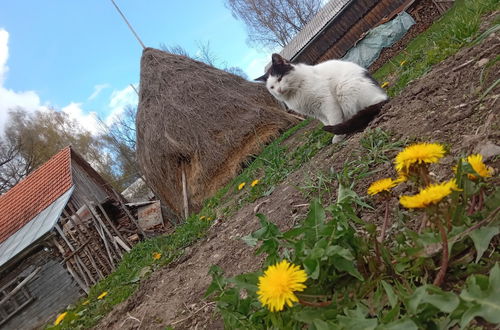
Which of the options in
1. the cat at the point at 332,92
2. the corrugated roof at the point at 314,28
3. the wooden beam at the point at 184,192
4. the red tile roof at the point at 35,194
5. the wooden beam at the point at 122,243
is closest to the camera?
the cat at the point at 332,92

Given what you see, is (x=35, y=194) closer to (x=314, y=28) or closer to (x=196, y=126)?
(x=196, y=126)

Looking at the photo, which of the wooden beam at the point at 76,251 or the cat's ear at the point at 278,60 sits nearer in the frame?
the cat's ear at the point at 278,60

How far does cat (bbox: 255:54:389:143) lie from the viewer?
343 cm

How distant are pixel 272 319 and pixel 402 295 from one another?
0.39 m

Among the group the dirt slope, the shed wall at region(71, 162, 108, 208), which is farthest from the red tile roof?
the dirt slope

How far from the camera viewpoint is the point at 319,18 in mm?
21781

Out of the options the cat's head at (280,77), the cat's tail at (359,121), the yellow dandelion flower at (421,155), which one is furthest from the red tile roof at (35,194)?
the yellow dandelion flower at (421,155)

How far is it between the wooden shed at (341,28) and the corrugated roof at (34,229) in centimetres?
1459

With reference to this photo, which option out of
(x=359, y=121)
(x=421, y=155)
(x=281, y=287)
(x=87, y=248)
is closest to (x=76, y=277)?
(x=87, y=248)

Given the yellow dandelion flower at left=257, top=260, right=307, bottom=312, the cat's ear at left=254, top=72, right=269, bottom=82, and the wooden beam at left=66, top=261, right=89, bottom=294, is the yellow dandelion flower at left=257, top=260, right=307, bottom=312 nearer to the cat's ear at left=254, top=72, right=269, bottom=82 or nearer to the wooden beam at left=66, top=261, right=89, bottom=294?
the cat's ear at left=254, top=72, right=269, bottom=82

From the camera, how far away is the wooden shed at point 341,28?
17.6 meters

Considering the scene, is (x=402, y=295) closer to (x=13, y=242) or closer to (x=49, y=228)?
(x=49, y=228)

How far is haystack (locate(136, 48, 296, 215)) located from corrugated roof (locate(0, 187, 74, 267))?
3587 mm

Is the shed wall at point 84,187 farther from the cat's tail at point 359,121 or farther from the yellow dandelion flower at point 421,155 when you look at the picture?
the yellow dandelion flower at point 421,155
